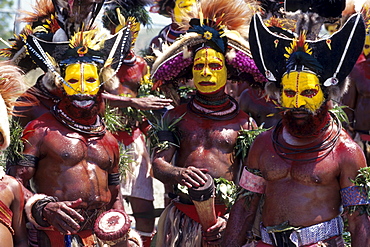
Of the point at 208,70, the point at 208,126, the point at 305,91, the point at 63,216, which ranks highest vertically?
the point at 305,91

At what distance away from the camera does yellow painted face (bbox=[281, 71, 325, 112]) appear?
185 inches

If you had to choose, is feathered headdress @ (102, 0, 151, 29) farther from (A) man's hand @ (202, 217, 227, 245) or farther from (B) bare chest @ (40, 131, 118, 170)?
(A) man's hand @ (202, 217, 227, 245)

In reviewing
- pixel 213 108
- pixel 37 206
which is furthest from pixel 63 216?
pixel 213 108

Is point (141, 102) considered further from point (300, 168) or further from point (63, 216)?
point (300, 168)

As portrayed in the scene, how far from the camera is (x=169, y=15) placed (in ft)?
31.2

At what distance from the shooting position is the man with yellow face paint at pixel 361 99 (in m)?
8.70

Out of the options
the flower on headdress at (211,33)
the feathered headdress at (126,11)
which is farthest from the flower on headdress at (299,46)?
the feathered headdress at (126,11)

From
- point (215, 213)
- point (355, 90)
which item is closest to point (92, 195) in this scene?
point (215, 213)

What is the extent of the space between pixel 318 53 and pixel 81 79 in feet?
5.97

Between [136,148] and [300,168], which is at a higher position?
[300,168]

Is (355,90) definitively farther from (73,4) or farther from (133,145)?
(73,4)

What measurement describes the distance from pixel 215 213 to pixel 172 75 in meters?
1.22

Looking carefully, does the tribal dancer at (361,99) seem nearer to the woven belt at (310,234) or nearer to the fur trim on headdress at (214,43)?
the fur trim on headdress at (214,43)

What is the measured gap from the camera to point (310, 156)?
4.70 meters
